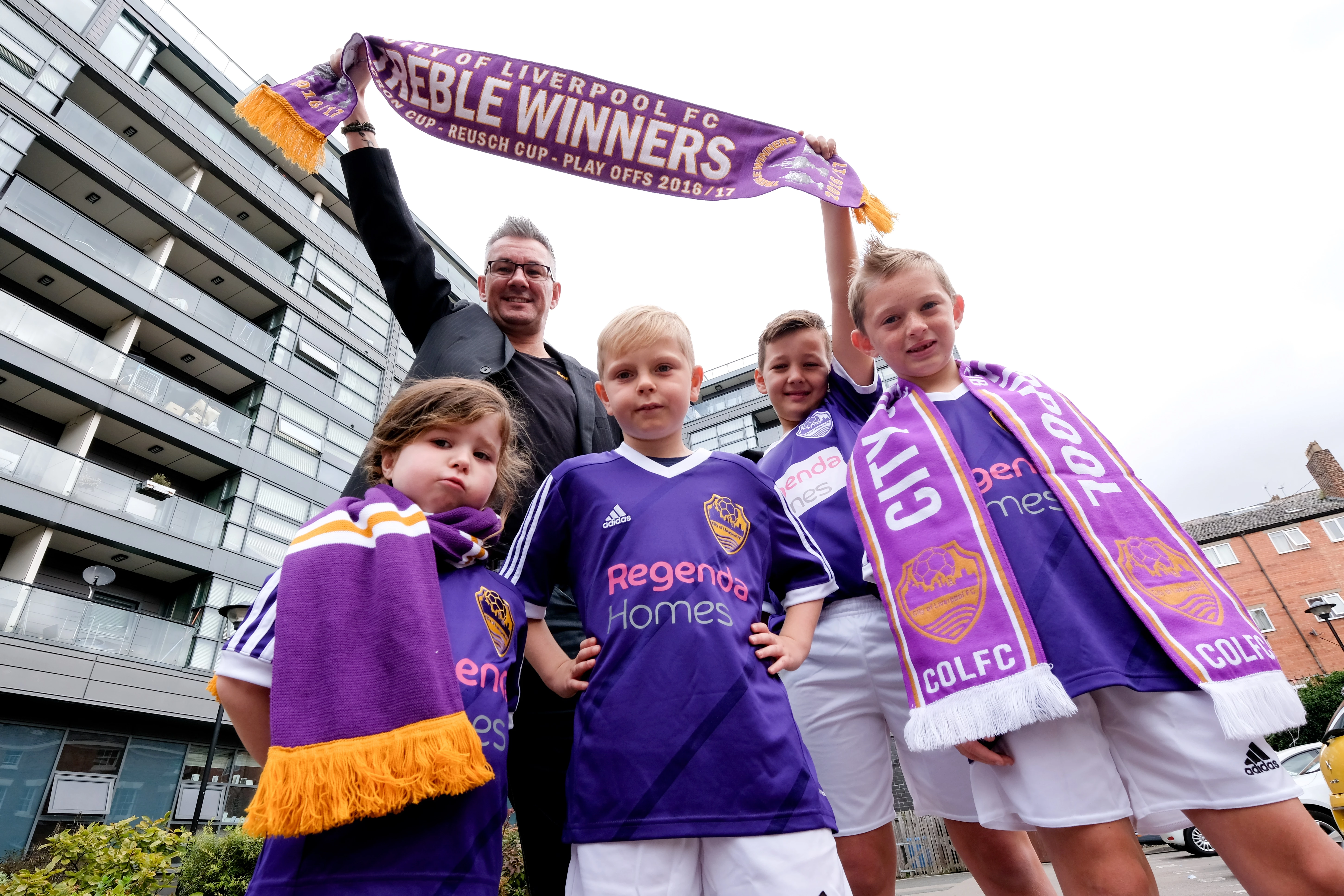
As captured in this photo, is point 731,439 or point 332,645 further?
point 731,439

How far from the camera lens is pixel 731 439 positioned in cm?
3000

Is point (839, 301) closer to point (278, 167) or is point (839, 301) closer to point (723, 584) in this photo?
point (723, 584)

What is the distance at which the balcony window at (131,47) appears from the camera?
715 inches

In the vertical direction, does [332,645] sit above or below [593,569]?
below

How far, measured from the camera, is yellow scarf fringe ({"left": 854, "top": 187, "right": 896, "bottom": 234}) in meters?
2.71

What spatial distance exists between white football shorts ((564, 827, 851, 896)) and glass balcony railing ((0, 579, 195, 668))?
53.5ft

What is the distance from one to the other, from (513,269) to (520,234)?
0.16m

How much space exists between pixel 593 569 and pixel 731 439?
2846cm

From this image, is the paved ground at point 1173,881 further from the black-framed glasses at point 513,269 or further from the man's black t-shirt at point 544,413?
the black-framed glasses at point 513,269

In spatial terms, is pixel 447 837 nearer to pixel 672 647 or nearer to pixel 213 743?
pixel 672 647

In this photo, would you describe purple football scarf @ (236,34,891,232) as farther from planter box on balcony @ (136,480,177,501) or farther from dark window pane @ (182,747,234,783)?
dark window pane @ (182,747,234,783)

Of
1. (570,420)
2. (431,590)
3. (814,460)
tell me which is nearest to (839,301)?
(814,460)

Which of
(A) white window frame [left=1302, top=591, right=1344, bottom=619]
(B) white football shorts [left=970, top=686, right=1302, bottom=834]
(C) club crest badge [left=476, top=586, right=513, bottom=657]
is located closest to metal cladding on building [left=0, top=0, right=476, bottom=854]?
(C) club crest badge [left=476, top=586, right=513, bottom=657]

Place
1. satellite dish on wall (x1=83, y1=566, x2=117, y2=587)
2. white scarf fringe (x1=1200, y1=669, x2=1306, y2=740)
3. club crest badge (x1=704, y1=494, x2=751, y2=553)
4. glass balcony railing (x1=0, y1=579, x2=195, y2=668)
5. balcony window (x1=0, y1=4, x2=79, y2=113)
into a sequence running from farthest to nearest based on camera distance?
balcony window (x1=0, y1=4, x2=79, y2=113)
satellite dish on wall (x1=83, y1=566, x2=117, y2=587)
glass balcony railing (x1=0, y1=579, x2=195, y2=668)
club crest badge (x1=704, y1=494, x2=751, y2=553)
white scarf fringe (x1=1200, y1=669, x2=1306, y2=740)
